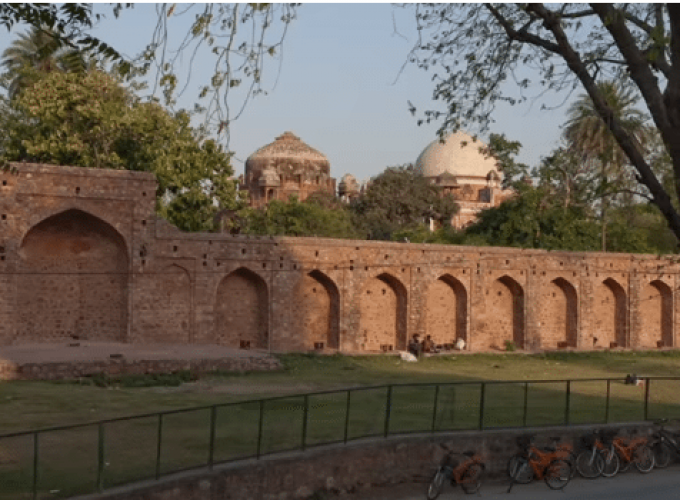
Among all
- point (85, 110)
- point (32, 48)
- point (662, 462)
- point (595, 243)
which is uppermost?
point (32, 48)

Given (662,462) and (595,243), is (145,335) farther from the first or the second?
(595,243)

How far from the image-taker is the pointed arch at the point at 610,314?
37906 mm

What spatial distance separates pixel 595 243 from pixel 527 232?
314 cm

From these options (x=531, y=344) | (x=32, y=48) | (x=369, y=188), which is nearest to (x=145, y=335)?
(x=531, y=344)

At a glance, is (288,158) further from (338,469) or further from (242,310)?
(338,469)

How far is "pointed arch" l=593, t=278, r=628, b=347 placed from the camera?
37.9m

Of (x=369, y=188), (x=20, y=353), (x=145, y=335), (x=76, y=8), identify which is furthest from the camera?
(x=369, y=188)

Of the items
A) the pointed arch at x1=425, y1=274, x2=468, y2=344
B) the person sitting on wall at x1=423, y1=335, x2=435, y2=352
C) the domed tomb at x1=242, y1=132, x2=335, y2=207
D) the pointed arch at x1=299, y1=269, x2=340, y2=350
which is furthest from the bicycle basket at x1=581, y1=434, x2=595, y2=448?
the domed tomb at x1=242, y1=132, x2=335, y2=207

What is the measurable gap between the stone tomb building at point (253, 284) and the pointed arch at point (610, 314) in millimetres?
87

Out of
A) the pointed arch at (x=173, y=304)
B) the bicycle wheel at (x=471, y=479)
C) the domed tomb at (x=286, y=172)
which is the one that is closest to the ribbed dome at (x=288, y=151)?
the domed tomb at (x=286, y=172)

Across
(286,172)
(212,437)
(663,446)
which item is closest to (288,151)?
(286,172)

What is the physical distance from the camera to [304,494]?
586 inches

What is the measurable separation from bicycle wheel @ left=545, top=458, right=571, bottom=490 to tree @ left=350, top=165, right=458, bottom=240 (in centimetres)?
4400

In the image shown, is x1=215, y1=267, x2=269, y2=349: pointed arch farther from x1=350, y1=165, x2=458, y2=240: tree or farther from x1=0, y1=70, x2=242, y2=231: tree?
x1=350, y1=165, x2=458, y2=240: tree
